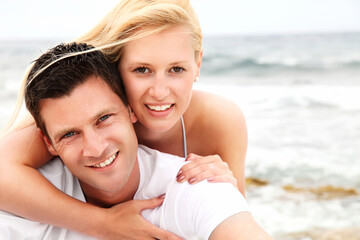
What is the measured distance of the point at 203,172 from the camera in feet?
6.39

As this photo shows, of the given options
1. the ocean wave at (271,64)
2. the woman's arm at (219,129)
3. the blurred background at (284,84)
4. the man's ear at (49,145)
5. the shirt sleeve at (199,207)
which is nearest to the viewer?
the shirt sleeve at (199,207)

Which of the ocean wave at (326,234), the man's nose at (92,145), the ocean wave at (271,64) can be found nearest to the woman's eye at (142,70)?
the man's nose at (92,145)

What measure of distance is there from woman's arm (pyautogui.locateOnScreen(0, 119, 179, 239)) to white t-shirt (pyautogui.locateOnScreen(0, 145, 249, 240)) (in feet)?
0.20

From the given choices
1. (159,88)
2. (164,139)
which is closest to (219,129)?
(164,139)

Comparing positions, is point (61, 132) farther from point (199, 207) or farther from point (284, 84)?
point (284, 84)

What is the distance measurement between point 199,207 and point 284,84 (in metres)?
12.3

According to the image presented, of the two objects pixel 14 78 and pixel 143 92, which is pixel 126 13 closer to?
pixel 143 92

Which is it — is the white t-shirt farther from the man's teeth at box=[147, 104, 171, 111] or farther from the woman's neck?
the woman's neck

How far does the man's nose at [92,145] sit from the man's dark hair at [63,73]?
0.21m

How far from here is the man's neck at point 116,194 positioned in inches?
85.7

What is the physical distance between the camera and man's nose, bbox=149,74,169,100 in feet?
7.07

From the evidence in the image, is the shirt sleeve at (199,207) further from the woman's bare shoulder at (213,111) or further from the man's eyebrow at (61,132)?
the woman's bare shoulder at (213,111)

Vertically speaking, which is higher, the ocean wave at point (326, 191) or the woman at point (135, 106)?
the woman at point (135, 106)

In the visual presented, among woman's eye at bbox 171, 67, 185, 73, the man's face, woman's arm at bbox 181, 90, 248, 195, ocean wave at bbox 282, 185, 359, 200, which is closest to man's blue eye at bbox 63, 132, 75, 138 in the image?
the man's face
